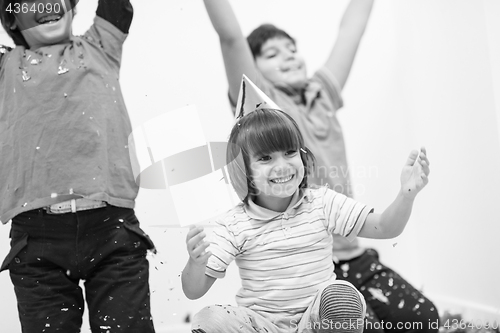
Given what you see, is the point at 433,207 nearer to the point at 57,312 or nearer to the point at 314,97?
the point at 314,97

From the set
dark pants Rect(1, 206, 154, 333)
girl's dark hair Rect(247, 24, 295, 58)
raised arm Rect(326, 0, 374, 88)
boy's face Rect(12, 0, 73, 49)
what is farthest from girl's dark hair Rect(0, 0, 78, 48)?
raised arm Rect(326, 0, 374, 88)

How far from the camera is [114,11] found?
76 centimetres

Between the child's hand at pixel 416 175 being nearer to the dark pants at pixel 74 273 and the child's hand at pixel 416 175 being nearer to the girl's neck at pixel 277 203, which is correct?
the girl's neck at pixel 277 203

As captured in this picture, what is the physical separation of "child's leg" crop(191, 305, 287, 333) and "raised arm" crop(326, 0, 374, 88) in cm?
45

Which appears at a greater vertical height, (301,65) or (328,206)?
(301,65)

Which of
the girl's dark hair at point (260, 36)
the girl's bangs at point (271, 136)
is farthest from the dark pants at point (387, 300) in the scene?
the girl's dark hair at point (260, 36)

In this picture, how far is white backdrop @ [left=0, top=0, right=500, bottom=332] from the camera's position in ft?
2.81

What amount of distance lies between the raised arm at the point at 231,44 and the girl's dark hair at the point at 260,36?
0.21 feet

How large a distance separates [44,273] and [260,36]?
472 millimetres

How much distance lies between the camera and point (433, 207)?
40.8 inches

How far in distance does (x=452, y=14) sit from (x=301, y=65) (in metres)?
0.25

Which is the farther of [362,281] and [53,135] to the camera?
[362,281]

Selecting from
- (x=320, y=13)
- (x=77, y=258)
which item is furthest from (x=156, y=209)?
(x=320, y=13)

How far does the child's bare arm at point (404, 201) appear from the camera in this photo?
609 mm
